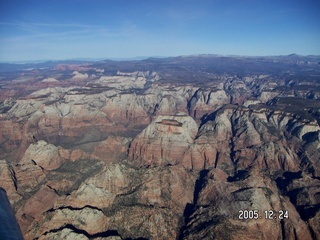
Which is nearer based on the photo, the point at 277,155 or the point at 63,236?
the point at 63,236

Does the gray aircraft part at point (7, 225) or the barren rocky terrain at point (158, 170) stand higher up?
the gray aircraft part at point (7, 225)

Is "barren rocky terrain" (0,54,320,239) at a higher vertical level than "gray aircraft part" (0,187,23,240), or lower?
lower

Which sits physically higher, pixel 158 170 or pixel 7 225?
pixel 7 225

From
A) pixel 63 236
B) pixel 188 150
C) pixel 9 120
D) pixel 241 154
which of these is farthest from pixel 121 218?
pixel 9 120

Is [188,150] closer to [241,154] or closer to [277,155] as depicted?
[241,154]

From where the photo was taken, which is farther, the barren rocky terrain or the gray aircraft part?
the barren rocky terrain

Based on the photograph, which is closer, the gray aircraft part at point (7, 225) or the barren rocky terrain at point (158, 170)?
the gray aircraft part at point (7, 225)

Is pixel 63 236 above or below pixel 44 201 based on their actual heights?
above

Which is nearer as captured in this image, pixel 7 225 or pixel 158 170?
pixel 7 225
